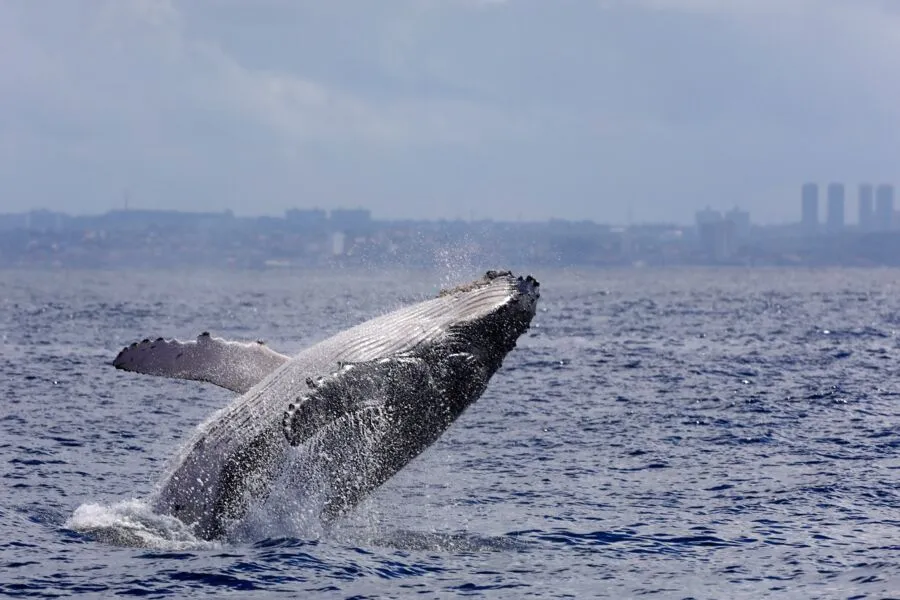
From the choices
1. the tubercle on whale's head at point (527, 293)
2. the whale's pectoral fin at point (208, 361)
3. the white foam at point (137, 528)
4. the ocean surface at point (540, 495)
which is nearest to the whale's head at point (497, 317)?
the tubercle on whale's head at point (527, 293)

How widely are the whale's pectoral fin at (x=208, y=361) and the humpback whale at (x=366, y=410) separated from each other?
0.16 metres

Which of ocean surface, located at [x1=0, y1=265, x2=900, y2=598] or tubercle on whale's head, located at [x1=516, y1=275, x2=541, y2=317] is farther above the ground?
tubercle on whale's head, located at [x1=516, y1=275, x2=541, y2=317]

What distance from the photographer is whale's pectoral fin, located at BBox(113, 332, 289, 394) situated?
33.8ft

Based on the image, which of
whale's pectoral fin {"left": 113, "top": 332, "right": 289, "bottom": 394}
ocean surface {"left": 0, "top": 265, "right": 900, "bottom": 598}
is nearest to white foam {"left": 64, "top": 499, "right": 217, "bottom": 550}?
ocean surface {"left": 0, "top": 265, "right": 900, "bottom": 598}

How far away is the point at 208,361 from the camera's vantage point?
10.4 metres

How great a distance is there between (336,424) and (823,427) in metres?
8.51

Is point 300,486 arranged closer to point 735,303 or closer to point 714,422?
point 714,422

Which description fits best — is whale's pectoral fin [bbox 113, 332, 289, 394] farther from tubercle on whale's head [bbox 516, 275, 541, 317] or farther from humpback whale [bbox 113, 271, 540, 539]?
tubercle on whale's head [bbox 516, 275, 541, 317]

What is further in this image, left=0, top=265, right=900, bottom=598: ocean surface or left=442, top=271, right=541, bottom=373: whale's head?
left=442, top=271, right=541, bottom=373: whale's head

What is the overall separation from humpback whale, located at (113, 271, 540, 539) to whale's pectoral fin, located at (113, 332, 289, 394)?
16 cm

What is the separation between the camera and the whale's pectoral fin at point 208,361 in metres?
10.3

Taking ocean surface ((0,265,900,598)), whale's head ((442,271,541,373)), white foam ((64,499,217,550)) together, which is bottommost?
ocean surface ((0,265,900,598))

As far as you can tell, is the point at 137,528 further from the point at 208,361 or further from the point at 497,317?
the point at 497,317

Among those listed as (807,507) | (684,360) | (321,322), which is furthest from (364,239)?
(807,507)
